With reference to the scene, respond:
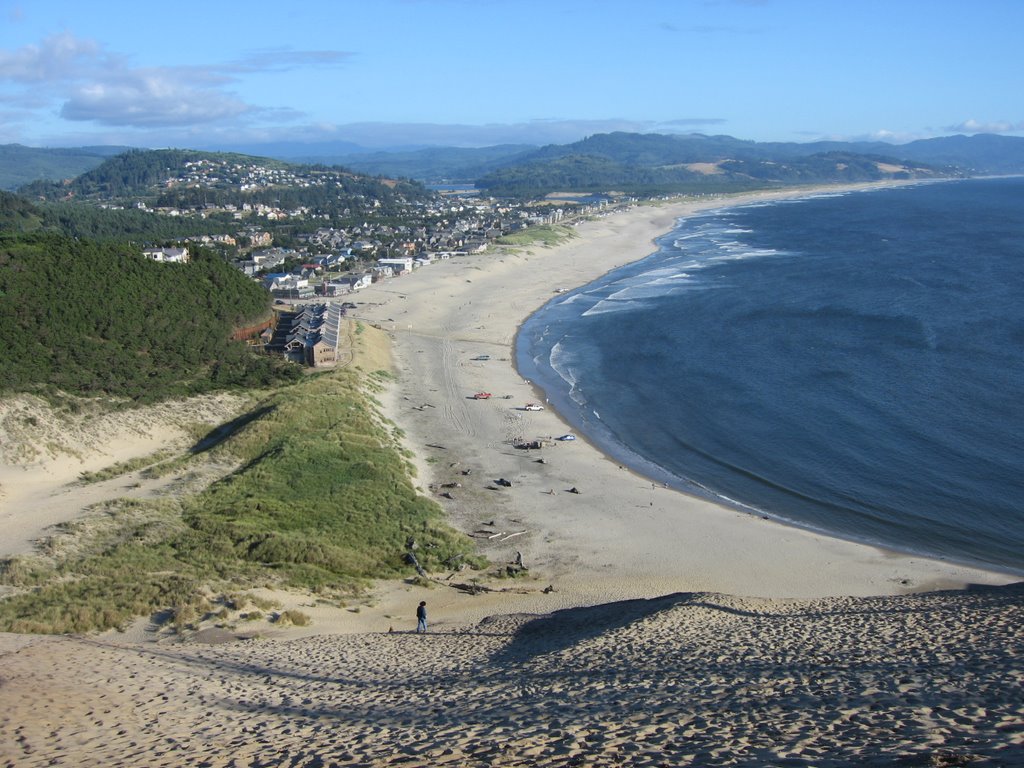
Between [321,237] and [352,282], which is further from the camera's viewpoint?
[321,237]

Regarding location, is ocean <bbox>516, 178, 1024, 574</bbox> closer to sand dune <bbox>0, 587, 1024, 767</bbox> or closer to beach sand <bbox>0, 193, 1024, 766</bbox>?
beach sand <bbox>0, 193, 1024, 766</bbox>

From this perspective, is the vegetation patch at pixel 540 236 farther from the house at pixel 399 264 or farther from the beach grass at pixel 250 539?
the beach grass at pixel 250 539

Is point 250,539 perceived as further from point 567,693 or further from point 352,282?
point 352,282

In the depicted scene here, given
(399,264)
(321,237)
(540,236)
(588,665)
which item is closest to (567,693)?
(588,665)

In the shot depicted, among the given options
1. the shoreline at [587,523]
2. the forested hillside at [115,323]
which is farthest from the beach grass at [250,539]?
→ the forested hillside at [115,323]

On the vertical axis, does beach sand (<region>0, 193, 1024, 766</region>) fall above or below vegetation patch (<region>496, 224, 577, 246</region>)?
below

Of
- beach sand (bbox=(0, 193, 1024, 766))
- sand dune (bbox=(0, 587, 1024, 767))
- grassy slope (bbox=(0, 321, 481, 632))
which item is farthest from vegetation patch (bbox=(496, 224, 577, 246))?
sand dune (bbox=(0, 587, 1024, 767))
